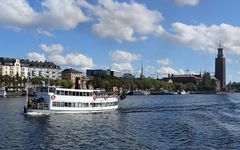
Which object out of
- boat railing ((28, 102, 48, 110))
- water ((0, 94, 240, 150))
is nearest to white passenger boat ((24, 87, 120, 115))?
boat railing ((28, 102, 48, 110))

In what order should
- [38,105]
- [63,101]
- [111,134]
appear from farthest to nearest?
[63,101]
[38,105]
[111,134]

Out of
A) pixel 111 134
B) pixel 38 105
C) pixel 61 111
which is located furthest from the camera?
pixel 61 111

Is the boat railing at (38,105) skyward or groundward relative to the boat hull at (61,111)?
skyward

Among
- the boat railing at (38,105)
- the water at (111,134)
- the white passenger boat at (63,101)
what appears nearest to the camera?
the water at (111,134)

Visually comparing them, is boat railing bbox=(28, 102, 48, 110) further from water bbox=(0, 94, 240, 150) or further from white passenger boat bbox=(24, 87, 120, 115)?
water bbox=(0, 94, 240, 150)

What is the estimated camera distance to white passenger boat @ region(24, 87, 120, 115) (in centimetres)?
10006

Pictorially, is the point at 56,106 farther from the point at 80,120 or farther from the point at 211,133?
the point at 211,133

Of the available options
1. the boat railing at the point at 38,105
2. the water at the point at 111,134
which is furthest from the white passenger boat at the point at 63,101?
the water at the point at 111,134

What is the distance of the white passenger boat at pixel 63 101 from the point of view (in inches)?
3939

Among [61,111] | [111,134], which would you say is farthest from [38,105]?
[111,134]

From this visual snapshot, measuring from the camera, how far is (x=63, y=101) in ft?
341

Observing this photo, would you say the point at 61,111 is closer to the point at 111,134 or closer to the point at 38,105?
the point at 38,105

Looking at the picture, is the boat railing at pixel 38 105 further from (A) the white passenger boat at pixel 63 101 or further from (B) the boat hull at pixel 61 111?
(B) the boat hull at pixel 61 111

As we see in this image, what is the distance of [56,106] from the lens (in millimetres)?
102125
